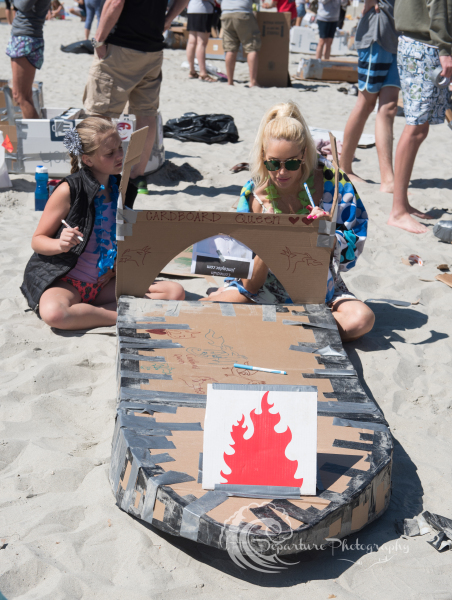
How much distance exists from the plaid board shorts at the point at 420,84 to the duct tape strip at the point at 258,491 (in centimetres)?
287

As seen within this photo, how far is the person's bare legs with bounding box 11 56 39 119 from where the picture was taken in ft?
14.7

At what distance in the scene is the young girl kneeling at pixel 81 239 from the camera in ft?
8.61

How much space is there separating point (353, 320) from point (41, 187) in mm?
2295

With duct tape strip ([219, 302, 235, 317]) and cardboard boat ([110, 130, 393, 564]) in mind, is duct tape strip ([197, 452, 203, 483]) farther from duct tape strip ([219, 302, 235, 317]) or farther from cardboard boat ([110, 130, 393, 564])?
duct tape strip ([219, 302, 235, 317])

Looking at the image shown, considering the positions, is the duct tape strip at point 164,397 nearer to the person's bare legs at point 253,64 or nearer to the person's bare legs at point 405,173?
the person's bare legs at point 405,173

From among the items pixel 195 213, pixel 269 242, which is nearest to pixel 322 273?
pixel 269 242

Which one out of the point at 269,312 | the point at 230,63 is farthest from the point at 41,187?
the point at 230,63

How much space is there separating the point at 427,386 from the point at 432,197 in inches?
106

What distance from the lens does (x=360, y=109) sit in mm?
4473

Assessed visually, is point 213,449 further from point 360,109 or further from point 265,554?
point 360,109

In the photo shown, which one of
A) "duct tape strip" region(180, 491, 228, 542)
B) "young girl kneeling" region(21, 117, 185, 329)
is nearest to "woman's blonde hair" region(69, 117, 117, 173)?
"young girl kneeling" region(21, 117, 185, 329)

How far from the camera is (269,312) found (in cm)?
257

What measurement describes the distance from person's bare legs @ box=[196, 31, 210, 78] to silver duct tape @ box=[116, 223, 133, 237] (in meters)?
6.90

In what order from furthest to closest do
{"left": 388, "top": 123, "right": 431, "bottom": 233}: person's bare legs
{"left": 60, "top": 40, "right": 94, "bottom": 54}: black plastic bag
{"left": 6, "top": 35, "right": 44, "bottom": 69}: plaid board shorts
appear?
{"left": 60, "top": 40, "right": 94, "bottom": 54}: black plastic bag → {"left": 6, "top": 35, "right": 44, "bottom": 69}: plaid board shorts → {"left": 388, "top": 123, "right": 431, "bottom": 233}: person's bare legs
